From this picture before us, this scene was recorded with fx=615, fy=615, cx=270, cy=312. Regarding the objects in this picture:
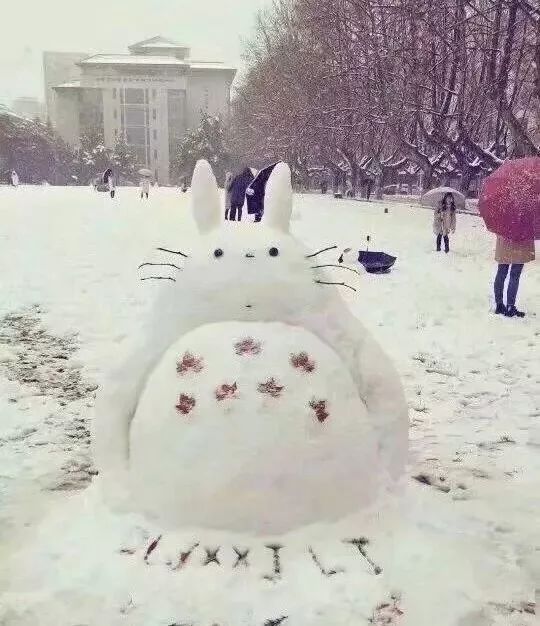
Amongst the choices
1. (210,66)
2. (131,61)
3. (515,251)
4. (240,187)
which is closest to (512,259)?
(515,251)

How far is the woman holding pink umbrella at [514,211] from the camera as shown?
707cm

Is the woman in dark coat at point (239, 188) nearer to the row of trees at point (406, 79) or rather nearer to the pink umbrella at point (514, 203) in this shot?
the row of trees at point (406, 79)

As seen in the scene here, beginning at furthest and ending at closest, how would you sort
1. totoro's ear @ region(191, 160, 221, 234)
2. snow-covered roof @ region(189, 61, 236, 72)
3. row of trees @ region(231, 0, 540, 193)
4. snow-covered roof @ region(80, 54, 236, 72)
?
snow-covered roof @ region(189, 61, 236, 72) → snow-covered roof @ region(80, 54, 236, 72) → row of trees @ region(231, 0, 540, 193) → totoro's ear @ region(191, 160, 221, 234)

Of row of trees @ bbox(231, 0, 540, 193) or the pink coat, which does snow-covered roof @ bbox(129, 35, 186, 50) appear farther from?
the pink coat

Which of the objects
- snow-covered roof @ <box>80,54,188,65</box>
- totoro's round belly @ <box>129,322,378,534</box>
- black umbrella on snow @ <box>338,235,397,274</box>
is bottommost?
black umbrella on snow @ <box>338,235,397,274</box>

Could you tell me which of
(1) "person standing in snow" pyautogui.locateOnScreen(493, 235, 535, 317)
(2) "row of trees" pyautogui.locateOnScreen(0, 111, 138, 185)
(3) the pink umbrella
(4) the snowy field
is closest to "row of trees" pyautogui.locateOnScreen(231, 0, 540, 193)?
(3) the pink umbrella

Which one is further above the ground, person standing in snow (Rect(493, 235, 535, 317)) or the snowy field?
person standing in snow (Rect(493, 235, 535, 317))

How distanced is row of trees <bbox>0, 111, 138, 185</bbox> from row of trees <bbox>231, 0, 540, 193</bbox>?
111 feet

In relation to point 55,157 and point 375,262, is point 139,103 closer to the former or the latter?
point 55,157

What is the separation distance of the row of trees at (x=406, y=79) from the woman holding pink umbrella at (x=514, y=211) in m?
6.44

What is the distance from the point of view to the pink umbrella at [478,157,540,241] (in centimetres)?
706

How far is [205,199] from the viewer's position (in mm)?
3154

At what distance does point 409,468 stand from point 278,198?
1.92 m

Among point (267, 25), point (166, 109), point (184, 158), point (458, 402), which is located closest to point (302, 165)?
point (267, 25)
